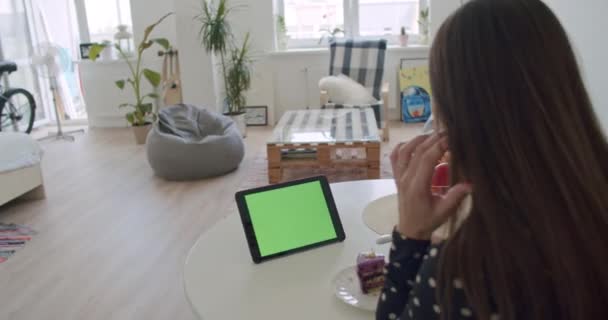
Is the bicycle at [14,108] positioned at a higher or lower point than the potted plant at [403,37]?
lower

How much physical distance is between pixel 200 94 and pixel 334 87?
4.39 ft

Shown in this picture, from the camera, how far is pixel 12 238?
3.18 metres

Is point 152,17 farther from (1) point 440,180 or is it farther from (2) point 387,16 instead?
(1) point 440,180

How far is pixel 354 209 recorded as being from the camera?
1.53 m

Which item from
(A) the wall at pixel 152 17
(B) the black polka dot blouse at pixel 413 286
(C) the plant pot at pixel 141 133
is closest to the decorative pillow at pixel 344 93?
(C) the plant pot at pixel 141 133

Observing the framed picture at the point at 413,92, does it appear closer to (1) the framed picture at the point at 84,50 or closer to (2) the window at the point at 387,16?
(2) the window at the point at 387,16

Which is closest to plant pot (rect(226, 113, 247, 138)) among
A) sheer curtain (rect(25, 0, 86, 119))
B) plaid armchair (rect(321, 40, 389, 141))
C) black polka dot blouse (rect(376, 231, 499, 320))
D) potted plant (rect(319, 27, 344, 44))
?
plaid armchair (rect(321, 40, 389, 141))

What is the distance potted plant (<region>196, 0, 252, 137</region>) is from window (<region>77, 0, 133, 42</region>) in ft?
3.88

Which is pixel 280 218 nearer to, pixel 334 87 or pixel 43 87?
pixel 334 87

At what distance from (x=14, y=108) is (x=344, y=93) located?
336 cm

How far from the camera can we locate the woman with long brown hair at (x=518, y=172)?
2.15 feet

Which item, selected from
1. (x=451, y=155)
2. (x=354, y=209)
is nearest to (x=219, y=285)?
(x=354, y=209)

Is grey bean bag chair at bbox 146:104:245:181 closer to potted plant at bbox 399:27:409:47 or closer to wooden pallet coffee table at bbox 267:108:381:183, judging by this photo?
wooden pallet coffee table at bbox 267:108:381:183

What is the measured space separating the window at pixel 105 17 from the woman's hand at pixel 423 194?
6046 mm
